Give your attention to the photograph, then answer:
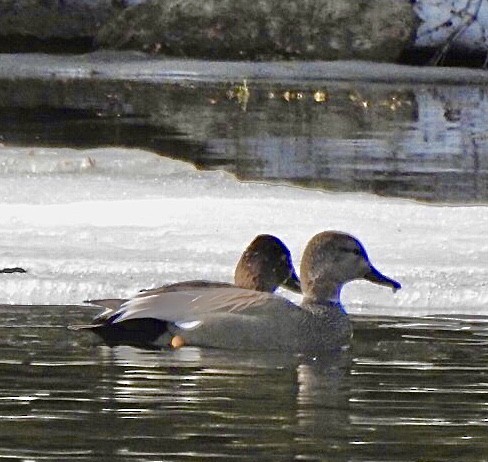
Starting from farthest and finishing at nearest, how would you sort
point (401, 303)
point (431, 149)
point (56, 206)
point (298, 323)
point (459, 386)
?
1. point (431, 149)
2. point (56, 206)
3. point (401, 303)
4. point (298, 323)
5. point (459, 386)

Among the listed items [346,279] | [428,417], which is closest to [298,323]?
[346,279]

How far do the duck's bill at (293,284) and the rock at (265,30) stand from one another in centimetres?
1723

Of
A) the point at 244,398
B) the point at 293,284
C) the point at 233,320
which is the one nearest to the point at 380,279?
the point at 293,284

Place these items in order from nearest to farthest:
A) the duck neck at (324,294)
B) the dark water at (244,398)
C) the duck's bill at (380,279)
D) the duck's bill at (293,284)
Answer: the dark water at (244,398), the duck neck at (324,294), the duck's bill at (380,279), the duck's bill at (293,284)

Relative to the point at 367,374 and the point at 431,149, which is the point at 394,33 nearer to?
the point at 431,149

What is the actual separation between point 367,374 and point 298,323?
73cm

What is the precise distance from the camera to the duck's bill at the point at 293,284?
8.01 metres

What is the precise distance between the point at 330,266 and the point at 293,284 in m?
0.53

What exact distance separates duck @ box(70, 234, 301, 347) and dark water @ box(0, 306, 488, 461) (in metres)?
0.08

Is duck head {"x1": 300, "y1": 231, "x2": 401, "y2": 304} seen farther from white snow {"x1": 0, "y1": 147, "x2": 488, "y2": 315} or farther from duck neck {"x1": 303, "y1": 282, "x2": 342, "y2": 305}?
white snow {"x1": 0, "y1": 147, "x2": 488, "y2": 315}

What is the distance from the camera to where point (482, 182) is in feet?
46.0

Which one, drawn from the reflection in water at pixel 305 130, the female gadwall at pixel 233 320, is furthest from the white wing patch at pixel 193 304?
the reflection in water at pixel 305 130

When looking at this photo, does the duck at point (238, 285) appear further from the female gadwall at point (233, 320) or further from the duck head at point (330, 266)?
the duck head at point (330, 266)

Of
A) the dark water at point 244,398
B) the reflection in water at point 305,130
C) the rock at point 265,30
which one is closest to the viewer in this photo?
the dark water at point 244,398
